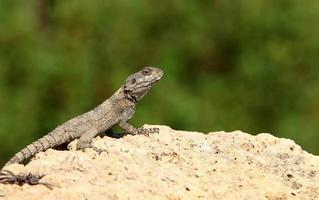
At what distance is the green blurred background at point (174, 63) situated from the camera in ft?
58.6

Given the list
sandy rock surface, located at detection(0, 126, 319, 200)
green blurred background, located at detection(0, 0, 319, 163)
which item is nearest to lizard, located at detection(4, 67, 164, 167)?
sandy rock surface, located at detection(0, 126, 319, 200)

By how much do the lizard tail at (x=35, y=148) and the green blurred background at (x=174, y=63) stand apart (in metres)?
9.78

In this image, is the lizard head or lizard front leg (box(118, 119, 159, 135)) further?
the lizard head

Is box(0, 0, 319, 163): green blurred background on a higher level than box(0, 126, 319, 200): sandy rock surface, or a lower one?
higher

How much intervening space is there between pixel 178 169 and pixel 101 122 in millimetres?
1861

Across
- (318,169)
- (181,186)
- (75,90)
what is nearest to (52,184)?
(181,186)

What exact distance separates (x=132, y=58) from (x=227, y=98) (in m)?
2.29

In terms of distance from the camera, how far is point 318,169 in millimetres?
6984

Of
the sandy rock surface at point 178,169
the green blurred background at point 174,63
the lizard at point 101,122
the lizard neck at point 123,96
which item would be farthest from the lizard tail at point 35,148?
the green blurred background at point 174,63

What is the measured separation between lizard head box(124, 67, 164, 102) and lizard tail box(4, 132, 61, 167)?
4.40 ft

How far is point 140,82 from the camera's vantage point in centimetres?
873

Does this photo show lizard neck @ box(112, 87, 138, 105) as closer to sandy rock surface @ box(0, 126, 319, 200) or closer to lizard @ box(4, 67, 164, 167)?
lizard @ box(4, 67, 164, 167)

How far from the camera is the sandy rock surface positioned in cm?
576

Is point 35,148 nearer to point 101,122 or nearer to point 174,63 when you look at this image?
point 101,122
